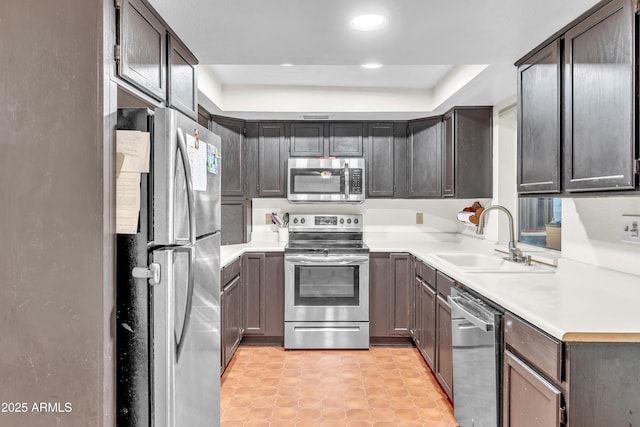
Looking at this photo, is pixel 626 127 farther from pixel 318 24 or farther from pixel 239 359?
pixel 239 359

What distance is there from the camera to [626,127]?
144 cm

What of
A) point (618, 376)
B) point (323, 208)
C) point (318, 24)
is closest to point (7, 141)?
point (318, 24)

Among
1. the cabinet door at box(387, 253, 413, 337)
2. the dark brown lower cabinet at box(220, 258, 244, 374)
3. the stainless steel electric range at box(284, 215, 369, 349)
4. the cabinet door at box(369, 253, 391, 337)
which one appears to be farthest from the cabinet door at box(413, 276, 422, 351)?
the dark brown lower cabinet at box(220, 258, 244, 374)

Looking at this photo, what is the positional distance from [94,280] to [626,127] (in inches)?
75.1

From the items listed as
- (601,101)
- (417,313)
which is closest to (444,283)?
(417,313)

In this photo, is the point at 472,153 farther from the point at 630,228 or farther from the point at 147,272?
the point at 147,272

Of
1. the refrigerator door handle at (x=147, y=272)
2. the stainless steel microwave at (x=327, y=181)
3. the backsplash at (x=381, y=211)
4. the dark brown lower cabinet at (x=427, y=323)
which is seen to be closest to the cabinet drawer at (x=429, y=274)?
the dark brown lower cabinet at (x=427, y=323)

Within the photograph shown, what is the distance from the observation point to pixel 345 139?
3832mm

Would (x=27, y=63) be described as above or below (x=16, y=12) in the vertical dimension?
below

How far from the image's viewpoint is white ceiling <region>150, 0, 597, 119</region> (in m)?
1.60

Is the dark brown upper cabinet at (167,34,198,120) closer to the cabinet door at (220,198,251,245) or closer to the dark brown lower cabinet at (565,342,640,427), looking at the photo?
the cabinet door at (220,198,251,245)

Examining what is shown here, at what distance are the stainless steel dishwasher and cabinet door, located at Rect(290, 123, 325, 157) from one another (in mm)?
2029

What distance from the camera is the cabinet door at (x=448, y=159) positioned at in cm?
343

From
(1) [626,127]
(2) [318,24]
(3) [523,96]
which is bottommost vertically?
(1) [626,127]
